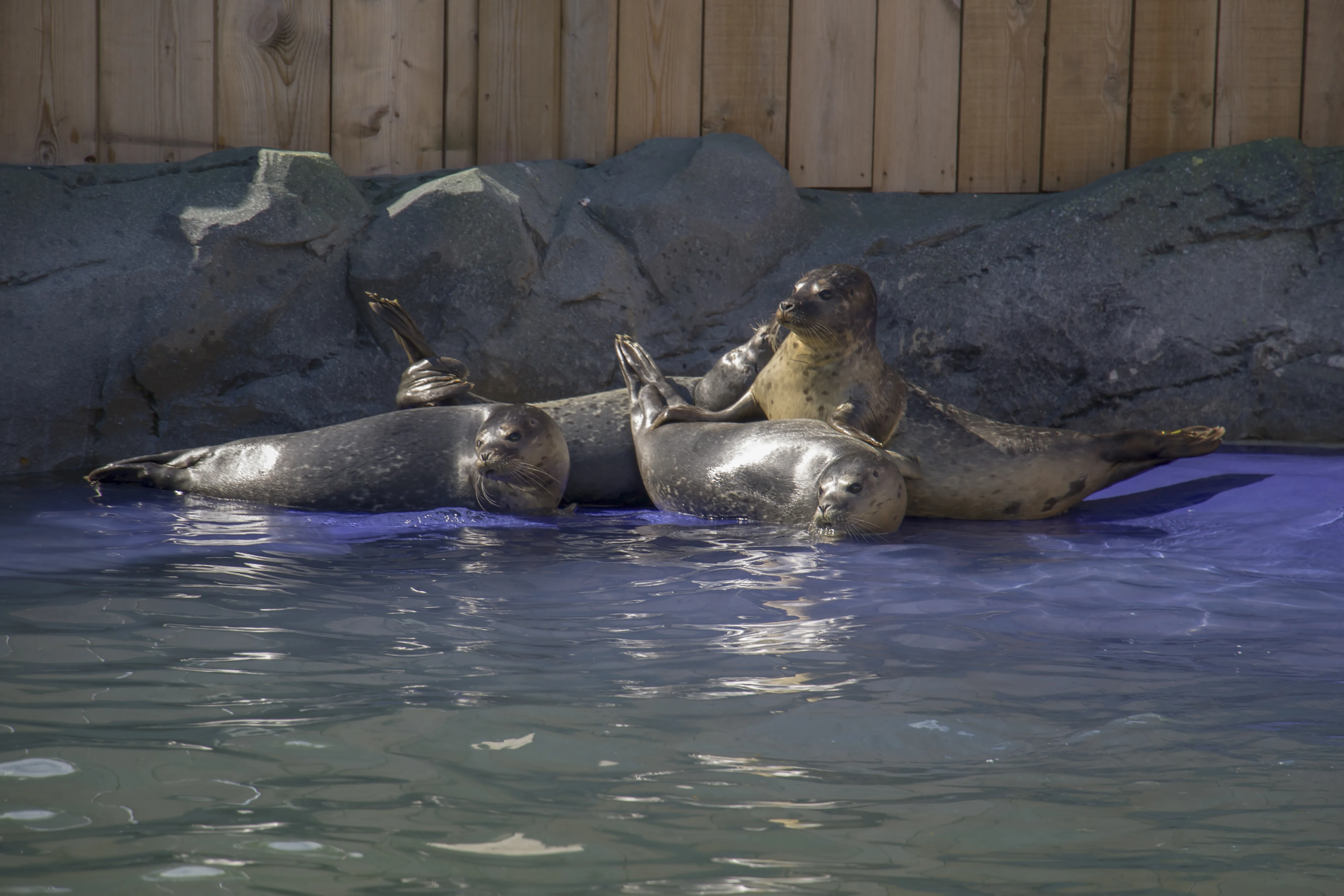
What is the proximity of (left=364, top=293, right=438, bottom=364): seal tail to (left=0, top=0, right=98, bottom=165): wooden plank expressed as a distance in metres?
1.61

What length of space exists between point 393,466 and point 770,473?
1.48 meters

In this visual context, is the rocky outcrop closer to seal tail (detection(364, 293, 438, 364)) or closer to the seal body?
seal tail (detection(364, 293, 438, 364))

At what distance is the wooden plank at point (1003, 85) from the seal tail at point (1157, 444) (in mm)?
1771

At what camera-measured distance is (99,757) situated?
5.99 ft

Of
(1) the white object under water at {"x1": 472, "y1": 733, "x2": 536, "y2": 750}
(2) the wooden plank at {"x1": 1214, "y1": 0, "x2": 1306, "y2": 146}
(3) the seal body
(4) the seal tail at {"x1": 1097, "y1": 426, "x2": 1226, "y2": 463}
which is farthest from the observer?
(2) the wooden plank at {"x1": 1214, "y1": 0, "x2": 1306, "y2": 146}

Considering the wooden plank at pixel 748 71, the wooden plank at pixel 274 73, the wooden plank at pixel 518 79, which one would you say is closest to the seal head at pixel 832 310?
the wooden plank at pixel 748 71

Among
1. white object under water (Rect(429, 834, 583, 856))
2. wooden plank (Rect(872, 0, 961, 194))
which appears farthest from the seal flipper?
white object under water (Rect(429, 834, 583, 856))

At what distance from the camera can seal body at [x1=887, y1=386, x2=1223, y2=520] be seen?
4691mm

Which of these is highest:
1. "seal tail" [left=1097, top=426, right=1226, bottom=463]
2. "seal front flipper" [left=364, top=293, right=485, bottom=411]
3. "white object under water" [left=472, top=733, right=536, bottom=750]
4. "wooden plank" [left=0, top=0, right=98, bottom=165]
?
"wooden plank" [left=0, top=0, right=98, bottom=165]

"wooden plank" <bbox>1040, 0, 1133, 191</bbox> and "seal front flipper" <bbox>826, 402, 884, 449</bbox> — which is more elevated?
"wooden plank" <bbox>1040, 0, 1133, 191</bbox>

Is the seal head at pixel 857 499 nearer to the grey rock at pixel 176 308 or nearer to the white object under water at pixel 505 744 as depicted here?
the white object under water at pixel 505 744

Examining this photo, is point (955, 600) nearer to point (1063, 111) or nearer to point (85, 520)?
point (85, 520)

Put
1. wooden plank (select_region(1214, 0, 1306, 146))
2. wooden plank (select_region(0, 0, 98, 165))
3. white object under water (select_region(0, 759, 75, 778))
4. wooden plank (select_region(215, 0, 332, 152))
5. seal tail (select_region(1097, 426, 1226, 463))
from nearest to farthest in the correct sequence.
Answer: white object under water (select_region(0, 759, 75, 778)) → seal tail (select_region(1097, 426, 1226, 463)) → wooden plank (select_region(0, 0, 98, 165)) → wooden plank (select_region(215, 0, 332, 152)) → wooden plank (select_region(1214, 0, 1306, 146))

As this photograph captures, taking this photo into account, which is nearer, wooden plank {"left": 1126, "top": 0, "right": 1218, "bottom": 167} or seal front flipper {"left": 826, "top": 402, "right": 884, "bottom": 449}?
seal front flipper {"left": 826, "top": 402, "right": 884, "bottom": 449}
